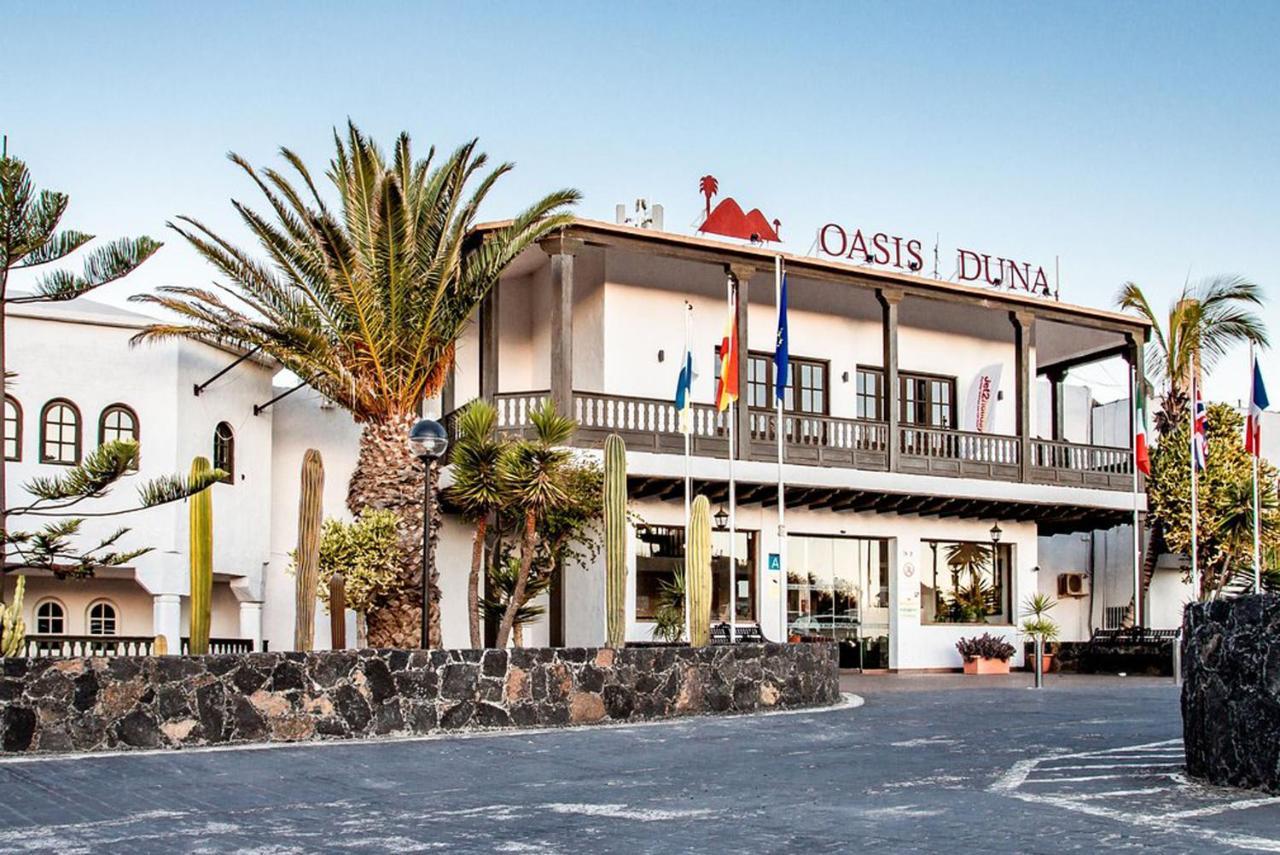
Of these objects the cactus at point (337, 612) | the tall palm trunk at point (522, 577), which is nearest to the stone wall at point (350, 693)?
the cactus at point (337, 612)

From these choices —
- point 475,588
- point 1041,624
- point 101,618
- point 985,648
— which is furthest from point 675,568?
point 101,618

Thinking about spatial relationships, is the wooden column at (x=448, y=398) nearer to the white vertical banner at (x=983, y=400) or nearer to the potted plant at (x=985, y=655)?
the white vertical banner at (x=983, y=400)

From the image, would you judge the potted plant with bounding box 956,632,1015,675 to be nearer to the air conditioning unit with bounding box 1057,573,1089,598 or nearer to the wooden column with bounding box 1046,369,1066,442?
the air conditioning unit with bounding box 1057,573,1089,598

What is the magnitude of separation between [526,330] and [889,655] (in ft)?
30.7

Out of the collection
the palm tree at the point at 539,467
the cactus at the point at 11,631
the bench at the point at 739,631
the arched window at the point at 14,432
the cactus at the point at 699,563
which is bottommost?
the bench at the point at 739,631

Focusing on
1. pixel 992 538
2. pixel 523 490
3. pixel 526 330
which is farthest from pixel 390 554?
pixel 992 538

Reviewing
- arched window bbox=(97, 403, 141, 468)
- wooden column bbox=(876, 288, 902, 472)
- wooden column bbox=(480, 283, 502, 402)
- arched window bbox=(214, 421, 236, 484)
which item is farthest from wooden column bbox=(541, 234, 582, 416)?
arched window bbox=(97, 403, 141, 468)

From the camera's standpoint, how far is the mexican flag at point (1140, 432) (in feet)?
93.7

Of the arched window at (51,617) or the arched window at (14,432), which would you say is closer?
the arched window at (14,432)

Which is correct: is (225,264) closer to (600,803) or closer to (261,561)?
(261,561)

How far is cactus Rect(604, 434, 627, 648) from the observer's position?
1769 cm

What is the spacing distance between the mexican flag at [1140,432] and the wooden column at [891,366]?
4.97 metres

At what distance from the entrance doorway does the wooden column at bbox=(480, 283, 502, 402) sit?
6.36 metres

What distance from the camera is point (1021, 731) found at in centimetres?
1552
